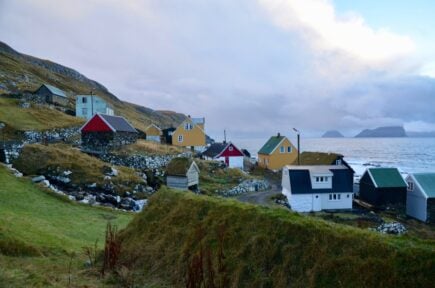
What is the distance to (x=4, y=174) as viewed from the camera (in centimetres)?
2680

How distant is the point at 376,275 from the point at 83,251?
1054cm

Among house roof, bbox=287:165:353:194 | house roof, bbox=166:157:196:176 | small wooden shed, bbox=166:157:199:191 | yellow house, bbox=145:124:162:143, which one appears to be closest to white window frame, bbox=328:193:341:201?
house roof, bbox=287:165:353:194

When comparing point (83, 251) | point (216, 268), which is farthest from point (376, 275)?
point (83, 251)

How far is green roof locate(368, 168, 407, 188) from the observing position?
38.5m

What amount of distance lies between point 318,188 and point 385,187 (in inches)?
317

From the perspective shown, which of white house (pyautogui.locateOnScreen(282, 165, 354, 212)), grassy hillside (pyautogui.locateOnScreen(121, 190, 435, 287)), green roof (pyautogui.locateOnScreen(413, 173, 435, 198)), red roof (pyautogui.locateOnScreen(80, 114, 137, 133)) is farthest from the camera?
red roof (pyautogui.locateOnScreen(80, 114, 137, 133))

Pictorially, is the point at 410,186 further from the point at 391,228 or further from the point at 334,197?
the point at 391,228

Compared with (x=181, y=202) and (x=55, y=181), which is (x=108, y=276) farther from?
(x=55, y=181)

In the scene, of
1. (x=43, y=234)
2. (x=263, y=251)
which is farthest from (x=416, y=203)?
(x=43, y=234)

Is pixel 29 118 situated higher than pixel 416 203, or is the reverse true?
pixel 29 118

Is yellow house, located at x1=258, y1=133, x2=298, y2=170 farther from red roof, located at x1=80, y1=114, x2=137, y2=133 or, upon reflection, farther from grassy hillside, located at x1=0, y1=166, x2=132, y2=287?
grassy hillside, located at x1=0, y1=166, x2=132, y2=287

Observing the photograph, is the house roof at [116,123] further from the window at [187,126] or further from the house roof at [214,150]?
the window at [187,126]

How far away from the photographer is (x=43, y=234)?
1483 cm

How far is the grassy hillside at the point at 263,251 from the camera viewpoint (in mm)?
6754
